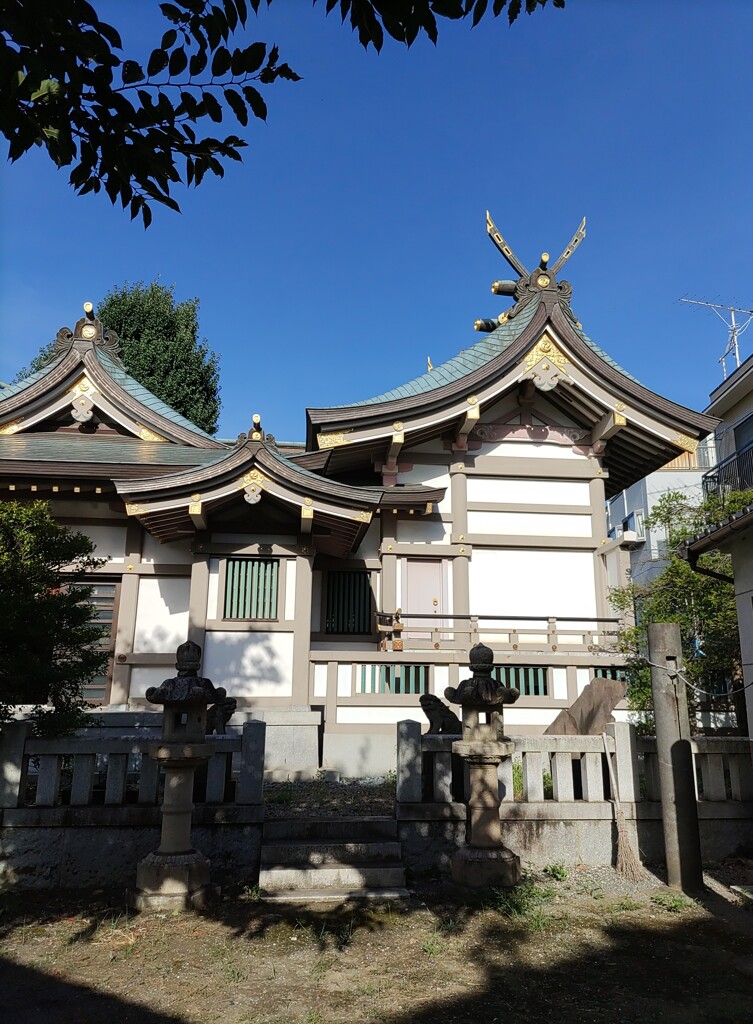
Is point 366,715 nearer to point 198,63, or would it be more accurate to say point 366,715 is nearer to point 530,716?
point 530,716

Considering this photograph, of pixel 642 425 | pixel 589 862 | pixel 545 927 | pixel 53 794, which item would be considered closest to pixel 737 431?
pixel 642 425

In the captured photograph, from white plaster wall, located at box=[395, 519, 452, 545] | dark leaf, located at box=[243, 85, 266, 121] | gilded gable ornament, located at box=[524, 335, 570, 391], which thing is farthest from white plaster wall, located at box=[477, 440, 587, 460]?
dark leaf, located at box=[243, 85, 266, 121]

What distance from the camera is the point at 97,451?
44.8 ft

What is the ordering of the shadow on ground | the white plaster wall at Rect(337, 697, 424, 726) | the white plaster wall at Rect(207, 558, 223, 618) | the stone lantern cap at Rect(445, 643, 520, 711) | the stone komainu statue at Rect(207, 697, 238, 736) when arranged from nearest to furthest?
the shadow on ground < the stone lantern cap at Rect(445, 643, 520, 711) < the stone komainu statue at Rect(207, 697, 238, 736) < the white plaster wall at Rect(337, 697, 424, 726) < the white plaster wall at Rect(207, 558, 223, 618)

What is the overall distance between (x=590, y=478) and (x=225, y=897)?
11418mm

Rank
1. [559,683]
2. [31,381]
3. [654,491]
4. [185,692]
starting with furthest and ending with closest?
[654,491]
[31,381]
[559,683]
[185,692]

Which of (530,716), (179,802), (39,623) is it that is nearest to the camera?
(179,802)

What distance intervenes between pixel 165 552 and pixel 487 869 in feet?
28.5

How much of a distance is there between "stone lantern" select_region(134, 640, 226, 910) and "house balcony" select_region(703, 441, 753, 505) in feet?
51.7

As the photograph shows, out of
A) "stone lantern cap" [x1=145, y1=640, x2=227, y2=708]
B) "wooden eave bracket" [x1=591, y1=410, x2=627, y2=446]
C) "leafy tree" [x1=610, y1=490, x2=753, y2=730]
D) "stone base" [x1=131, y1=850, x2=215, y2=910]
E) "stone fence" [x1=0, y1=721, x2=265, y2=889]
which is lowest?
"stone base" [x1=131, y1=850, x2=215, y2=910]

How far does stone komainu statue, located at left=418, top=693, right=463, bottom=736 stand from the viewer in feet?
27.0

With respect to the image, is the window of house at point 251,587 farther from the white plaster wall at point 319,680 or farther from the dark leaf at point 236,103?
the dark leaf at point 236,103

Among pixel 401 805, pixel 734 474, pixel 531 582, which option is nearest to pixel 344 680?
pixel 401 805

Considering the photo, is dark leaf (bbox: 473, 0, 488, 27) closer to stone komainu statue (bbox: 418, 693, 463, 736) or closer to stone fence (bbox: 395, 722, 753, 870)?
stone fence (bbox: 395, 722, 753, 870)
